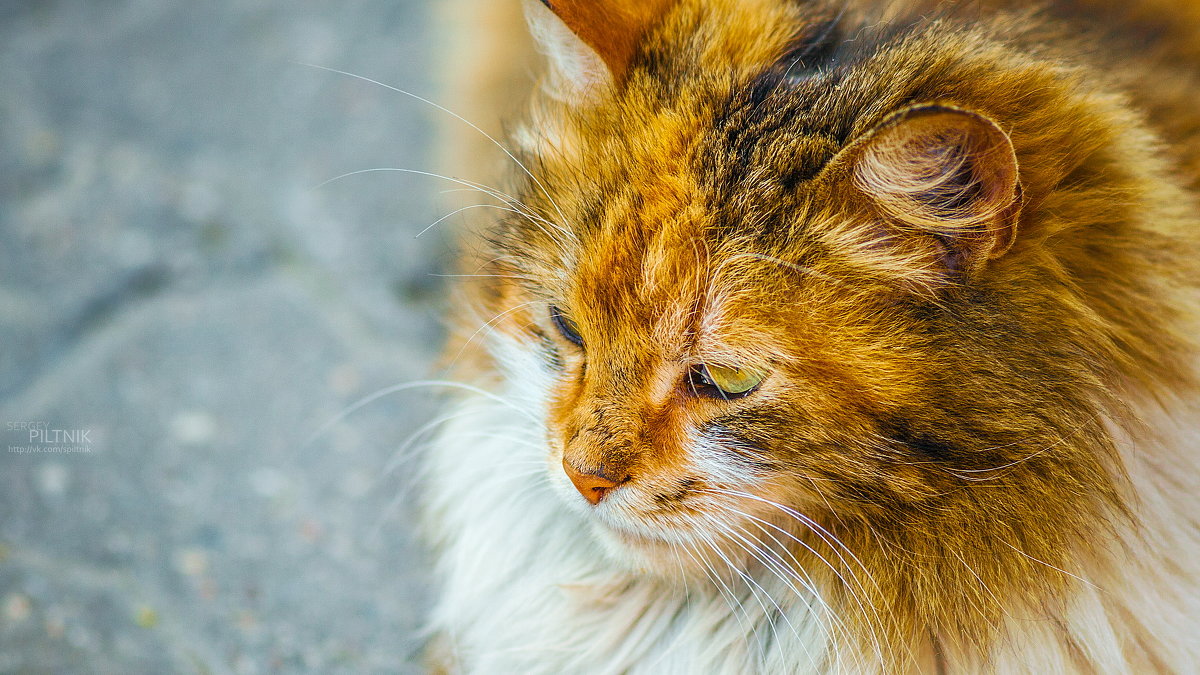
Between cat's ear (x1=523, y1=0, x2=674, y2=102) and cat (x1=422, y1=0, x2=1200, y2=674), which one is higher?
cat's ear (x1=523, y1=0, x2=674, y2=102)

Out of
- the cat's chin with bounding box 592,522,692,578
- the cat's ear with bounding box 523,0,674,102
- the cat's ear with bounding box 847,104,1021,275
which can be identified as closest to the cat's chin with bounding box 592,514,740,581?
the cat's chin with bounding box 592,522,692,578

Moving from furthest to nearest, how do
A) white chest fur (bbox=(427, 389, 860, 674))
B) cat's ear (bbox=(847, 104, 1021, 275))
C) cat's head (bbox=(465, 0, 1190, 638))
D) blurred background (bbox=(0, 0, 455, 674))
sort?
blurred background (bbox=(0, 0, 455, 674)), white chest fur (bbox=(427, 389, 860, 674)), cat's head (bbox=(465, 0, 1190, 638)), cat's ear (bbox=(847, 104, 1021, 275))

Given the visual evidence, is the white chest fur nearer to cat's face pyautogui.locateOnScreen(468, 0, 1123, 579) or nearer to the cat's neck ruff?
the cat's neck ruff

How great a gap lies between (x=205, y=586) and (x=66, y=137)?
149 cm

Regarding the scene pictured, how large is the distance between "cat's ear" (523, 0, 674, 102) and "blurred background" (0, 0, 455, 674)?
82cm

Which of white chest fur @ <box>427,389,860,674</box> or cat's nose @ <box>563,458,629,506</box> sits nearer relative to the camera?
cat's nose @ <box>563,458,629,506</box>

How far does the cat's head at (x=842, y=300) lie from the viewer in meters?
1.00

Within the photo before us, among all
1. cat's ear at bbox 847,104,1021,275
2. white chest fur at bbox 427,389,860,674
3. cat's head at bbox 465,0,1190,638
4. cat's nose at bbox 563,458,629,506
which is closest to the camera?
cat's ear at bbox 847,104,1021,275

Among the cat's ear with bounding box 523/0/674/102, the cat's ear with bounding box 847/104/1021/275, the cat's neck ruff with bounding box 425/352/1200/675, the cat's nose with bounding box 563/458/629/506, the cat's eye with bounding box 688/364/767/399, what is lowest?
the cat's neck ruff with bounding box 425/352/1200/675

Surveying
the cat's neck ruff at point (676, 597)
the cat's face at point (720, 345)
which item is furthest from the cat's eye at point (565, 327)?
the cat's neck ruff at point (676, 597)

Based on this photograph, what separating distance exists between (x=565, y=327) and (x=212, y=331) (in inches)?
51.7

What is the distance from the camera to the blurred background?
174 centimetres

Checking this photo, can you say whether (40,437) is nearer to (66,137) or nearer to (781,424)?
(66,137)

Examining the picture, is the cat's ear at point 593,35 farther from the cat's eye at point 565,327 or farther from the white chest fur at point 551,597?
the white chest fur at point 551,597
